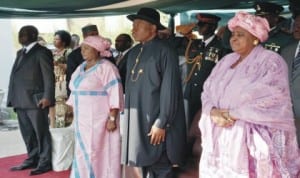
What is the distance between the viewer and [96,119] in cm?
361

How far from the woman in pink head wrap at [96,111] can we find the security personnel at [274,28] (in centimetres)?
129

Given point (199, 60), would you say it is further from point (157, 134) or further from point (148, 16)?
point (157, 134)

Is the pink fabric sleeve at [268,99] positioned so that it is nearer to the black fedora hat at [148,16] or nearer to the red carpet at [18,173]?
the black fedora hat at [148,16]

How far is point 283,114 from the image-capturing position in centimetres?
237

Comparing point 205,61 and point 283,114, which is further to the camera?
point 205,61

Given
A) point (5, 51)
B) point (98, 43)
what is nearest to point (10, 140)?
point (5, 51)

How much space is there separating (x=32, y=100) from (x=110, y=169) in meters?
1.40

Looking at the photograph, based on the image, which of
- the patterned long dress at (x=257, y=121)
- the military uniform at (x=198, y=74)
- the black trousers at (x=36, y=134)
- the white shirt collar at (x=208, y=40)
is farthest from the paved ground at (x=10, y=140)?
the patterned long dress at (x=257, y=121)

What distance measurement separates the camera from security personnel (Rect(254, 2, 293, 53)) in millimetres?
3293

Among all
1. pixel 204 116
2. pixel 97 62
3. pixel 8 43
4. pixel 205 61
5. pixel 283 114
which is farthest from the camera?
pixel 8 43

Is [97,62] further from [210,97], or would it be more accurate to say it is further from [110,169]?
[210,97]

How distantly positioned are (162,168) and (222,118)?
0.78m

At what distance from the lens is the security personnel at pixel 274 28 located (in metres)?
3.29

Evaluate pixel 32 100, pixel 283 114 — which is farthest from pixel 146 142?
pixel 32 100
